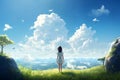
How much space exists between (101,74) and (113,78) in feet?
10.8

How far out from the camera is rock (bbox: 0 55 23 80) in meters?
35.5

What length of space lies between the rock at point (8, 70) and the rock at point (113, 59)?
39.1 ft

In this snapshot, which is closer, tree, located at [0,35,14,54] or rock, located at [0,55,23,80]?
rock, located at [0,55,23,80]

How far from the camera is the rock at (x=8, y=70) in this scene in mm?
35531

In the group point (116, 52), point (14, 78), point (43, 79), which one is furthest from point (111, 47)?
point (14, 78)

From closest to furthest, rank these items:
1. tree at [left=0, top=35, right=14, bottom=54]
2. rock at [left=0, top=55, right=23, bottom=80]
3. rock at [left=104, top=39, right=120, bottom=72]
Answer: rock at [left=0, top=55, right=23, bottom=80] → rock at [left=104, top=39, right=120, bottom=72] → tree at [left=0, top=35, right=14, bottom=54]

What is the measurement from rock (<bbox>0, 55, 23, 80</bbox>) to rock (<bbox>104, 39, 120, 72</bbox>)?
1192 cm

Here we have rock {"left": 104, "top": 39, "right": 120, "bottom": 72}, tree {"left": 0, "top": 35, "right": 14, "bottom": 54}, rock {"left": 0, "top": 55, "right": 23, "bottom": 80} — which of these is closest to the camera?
Result: rock {"left": 0, "top": 55, "right": 23, "bottom": 80}

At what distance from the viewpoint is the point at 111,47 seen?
135 feet

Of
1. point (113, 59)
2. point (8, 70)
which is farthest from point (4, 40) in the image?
point (113, 59)

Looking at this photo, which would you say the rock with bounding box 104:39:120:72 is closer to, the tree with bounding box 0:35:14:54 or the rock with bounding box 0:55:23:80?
the rock with bounding box 0:55:23:80

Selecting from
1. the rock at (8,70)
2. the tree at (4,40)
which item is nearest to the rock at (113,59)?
the rock at (8,70)

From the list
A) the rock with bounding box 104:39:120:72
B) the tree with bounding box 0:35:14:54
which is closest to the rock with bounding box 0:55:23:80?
the tree with bounding box 0:35:14:54

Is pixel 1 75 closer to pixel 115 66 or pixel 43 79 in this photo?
pixel 43 79
